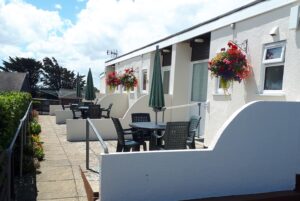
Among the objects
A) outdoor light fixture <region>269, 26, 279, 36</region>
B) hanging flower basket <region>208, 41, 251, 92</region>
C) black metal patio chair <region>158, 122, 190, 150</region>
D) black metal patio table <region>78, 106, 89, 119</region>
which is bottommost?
black metal patio table <region>78, 106, 89, 119</region>

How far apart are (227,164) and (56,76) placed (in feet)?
170

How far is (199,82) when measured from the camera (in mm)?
9812

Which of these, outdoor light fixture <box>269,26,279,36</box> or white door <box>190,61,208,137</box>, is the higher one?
outdoor light fixture <box>269,26,279,36</box>

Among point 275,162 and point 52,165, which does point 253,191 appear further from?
point 52,165

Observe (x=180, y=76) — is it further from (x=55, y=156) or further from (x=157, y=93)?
(x=55, y=156)

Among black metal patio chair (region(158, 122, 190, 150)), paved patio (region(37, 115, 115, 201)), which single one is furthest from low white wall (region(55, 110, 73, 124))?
black metal patio chair (region(158, 122, 190, 150))

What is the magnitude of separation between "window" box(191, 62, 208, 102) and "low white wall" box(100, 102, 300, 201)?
483 centimetres

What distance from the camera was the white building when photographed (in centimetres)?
579

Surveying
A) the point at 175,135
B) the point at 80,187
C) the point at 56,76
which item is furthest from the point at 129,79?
the point at 56,76

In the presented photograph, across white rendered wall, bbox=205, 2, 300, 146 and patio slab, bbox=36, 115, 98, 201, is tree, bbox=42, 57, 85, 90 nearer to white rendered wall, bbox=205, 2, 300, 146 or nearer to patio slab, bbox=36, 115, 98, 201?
patio slab, bbox=36, 115, 98, 201

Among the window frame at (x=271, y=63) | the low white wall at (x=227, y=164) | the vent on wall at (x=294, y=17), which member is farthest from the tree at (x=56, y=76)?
the low white wall at (x=227, y=164)

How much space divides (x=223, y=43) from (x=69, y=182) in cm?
505

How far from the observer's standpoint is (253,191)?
4.53 metres

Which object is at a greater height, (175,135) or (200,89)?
(200,89)
